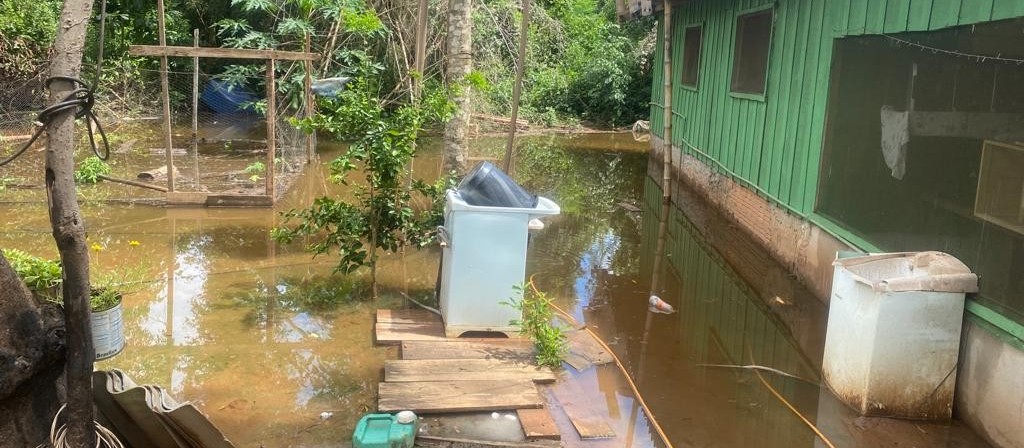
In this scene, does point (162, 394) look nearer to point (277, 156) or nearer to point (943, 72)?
point (943, 72)

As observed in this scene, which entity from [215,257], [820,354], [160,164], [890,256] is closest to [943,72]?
[890,256]

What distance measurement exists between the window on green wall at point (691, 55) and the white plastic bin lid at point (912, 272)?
26.8 feet

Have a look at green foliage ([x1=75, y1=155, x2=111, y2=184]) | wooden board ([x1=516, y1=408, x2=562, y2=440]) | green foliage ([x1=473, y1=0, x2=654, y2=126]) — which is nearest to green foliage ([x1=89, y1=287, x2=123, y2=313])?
wooden board ([x1=516, y1=408, x2=562, y2=440])

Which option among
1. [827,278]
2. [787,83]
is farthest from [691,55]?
[827,278]

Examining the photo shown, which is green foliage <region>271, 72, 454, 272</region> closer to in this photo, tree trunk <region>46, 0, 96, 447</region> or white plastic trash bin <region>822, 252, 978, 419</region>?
tree trunk <region>46, 0, 96, 447</region>

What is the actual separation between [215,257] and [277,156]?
4890mm

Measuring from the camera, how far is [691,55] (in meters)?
13.1

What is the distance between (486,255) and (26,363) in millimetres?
2829

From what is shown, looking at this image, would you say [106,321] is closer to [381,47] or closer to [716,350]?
[716,350]

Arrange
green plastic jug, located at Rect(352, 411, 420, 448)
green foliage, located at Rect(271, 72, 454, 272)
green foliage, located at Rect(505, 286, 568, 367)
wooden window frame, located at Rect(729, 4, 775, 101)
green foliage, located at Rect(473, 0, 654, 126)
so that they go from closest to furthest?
green plastic jug, located at Rect(352, 411, 420, 448), green foliage, located at Rect(505, 286, 568, 367), green foliage, located at Rect(271, 72, 454, 272), wooden window frame, located at Rect(729, 4, 775, 101), green foliage, located at Rect(473, 0, 654, 126)

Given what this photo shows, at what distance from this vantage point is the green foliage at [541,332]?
480 cm

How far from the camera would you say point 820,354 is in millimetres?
5324

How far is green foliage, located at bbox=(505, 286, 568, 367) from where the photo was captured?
480 cm

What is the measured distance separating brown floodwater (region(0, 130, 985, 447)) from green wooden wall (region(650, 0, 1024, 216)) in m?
0.87
